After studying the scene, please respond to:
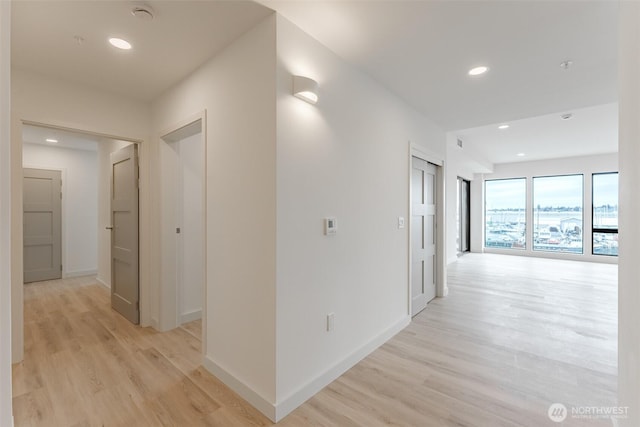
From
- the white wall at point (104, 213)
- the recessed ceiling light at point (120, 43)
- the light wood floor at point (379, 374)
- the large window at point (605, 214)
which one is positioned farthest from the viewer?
the large window at point (605, 214)

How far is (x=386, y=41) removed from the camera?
7.04 feet

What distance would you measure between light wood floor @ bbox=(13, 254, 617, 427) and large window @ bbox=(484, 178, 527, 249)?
535 cm

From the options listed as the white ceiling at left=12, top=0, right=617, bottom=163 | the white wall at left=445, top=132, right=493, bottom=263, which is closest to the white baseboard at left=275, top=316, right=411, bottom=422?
the white ceiling at left=12, top=0, right=617, bottom=163

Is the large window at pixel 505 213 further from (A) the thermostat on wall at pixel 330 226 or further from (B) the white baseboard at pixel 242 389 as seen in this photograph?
(B) the white baseboard at pixel 242 389

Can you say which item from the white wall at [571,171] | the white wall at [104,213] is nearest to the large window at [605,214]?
→ the white wall at [571,171]

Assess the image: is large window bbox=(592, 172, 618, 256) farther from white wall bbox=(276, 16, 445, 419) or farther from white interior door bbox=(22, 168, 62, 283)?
white interior door bbox=(22, 168, 62, 283)

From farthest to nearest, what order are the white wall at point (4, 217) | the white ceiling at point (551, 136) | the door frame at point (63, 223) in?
the door frame at point (63, 223), the white ceiling at point (551, 136), the white wall at point (4, 217)

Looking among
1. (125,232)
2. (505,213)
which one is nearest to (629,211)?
(125,232)

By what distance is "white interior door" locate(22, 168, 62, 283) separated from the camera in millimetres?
5148

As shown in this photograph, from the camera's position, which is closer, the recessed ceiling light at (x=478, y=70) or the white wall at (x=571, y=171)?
the recessed ceiling light at (x=478, y=70)

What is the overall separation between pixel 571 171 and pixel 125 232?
10548 mm

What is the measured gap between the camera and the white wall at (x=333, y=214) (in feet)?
6.17

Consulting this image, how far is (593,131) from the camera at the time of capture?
5.32 m

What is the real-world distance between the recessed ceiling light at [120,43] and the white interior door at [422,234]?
308 cm
